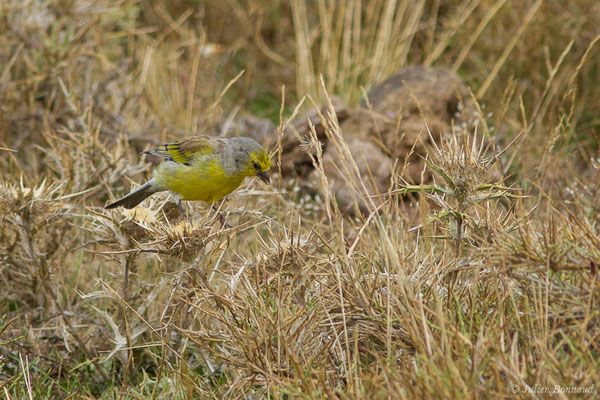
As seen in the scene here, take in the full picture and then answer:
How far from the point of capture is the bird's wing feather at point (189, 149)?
387 cm

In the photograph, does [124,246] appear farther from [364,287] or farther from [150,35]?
[150,35]

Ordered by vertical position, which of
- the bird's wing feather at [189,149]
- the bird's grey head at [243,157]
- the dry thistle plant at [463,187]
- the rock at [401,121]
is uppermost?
the dry thistle plant at [463,187]

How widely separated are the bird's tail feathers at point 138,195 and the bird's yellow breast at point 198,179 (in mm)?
58

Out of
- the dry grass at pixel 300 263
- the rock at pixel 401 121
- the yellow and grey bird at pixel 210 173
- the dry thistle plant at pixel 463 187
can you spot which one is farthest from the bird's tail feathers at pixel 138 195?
the rock at pixel 401 121

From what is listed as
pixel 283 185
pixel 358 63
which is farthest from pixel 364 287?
pixel 358 63

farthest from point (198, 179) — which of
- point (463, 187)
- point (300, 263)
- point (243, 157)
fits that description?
point (463, 187)

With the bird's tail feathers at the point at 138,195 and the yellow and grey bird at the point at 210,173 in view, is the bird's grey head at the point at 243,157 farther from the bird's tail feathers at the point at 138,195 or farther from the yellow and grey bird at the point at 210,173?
the bird's tail feathers at the point at 138,195

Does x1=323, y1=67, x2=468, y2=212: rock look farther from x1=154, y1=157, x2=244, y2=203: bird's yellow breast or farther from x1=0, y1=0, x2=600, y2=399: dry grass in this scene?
x1=154, y1=157, x2=244, y2=203: bird's yellow breast

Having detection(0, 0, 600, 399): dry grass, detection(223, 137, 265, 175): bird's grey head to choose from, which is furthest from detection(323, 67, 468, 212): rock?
detection(223, 137, 265, 175): bird's grey head

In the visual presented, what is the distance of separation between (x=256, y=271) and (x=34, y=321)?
1734 millimetres

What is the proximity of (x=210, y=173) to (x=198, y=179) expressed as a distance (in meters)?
0.07

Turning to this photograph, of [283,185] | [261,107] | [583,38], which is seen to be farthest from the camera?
[261,107]

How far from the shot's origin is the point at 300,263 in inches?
109

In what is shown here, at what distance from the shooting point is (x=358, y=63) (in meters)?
7.00
